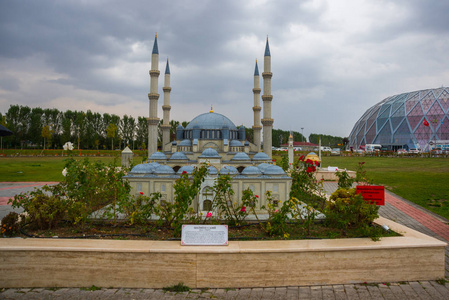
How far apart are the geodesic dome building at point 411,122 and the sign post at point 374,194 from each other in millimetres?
65320

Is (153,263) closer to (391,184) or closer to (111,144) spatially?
(391,184)

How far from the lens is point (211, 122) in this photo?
24.1 m

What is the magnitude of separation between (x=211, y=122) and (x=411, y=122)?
60.6m

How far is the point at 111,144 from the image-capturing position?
71.4 m

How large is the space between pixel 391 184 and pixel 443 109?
2183 inches

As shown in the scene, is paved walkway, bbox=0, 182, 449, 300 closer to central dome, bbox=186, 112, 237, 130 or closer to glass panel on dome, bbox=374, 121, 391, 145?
central dome, bbox=186, 112, 237, 130

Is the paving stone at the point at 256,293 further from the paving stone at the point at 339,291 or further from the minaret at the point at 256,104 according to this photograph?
the minaret at the point at 256,104

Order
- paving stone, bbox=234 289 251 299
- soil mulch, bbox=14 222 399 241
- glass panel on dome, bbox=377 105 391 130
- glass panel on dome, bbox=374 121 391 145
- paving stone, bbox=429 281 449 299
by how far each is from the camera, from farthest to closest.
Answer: glass panel on dome, bbox=377 105 391 130, glass panel on dome, bbox=374 121 391 145, soil mulch, bbox=14 222 399 241, paving stone, bbox=429 281 449 299, paving stone, bbox=234 289 251 299

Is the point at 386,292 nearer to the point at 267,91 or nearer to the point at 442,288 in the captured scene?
the point at 442,288

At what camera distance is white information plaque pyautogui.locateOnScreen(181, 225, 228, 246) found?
7.11 metres

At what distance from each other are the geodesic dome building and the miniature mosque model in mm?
53638

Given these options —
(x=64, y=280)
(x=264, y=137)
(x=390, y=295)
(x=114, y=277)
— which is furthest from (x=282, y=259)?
(x=264, y=137)

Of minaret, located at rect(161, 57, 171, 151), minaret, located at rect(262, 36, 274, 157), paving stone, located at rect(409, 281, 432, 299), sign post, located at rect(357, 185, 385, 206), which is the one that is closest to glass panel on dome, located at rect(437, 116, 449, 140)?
minaret, located at rect(262, 36, 274, 157)

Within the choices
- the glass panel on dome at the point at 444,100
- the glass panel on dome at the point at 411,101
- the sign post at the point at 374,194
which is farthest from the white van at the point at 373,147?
the sign post at the point at 374,194
